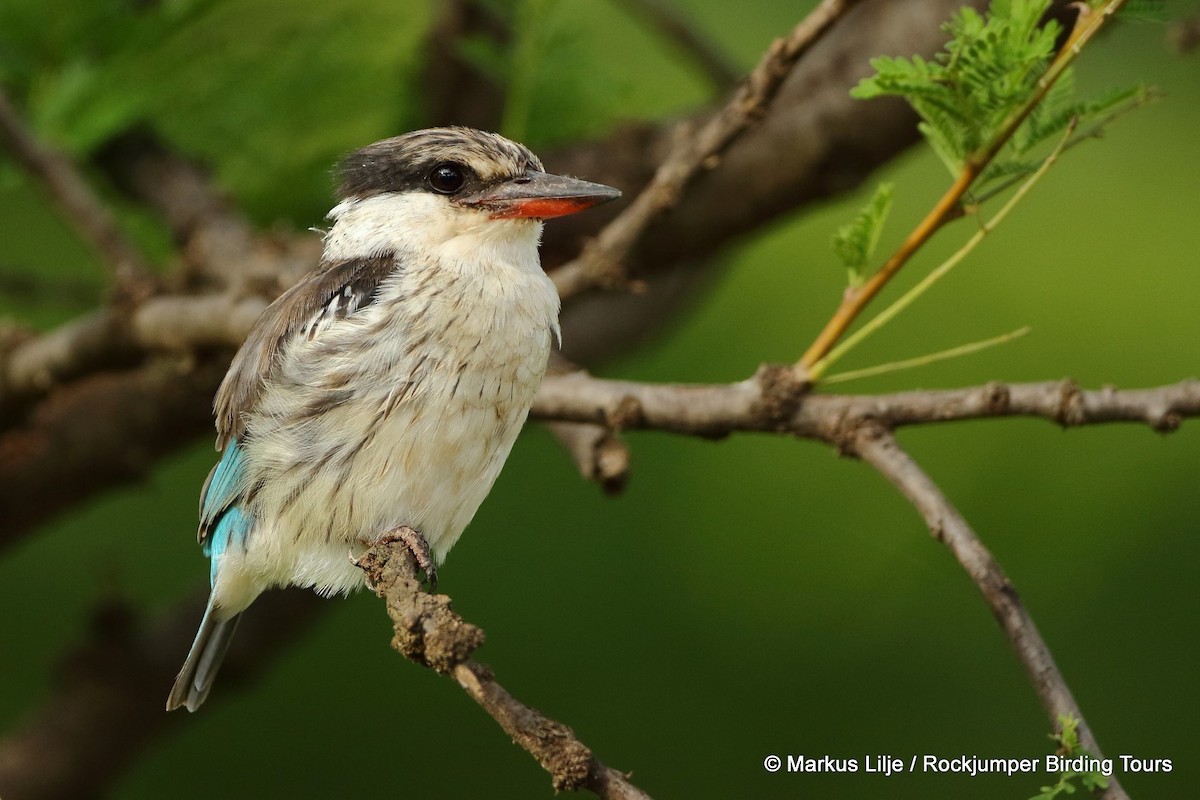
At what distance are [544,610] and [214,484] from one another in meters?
1.58

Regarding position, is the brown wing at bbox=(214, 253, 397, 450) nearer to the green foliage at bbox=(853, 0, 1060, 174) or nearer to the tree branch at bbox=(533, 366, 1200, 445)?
the tree branch at bbox=(533, 366, 1200, 445)

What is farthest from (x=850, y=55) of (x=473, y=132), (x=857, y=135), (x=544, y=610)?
(x=544, y=610)

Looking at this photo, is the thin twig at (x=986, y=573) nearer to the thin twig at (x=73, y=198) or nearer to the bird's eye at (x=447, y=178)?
the bird's eye at (x=447, y=178)

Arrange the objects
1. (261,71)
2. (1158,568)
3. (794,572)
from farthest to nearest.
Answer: (794,572) → (1158,568) → (261,71)

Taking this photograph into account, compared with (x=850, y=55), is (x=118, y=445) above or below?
below

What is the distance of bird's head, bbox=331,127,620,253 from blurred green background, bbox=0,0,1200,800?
0.78 metres

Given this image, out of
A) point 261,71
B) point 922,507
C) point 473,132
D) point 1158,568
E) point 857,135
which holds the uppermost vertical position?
point 261,71

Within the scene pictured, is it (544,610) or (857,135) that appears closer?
(857,135)

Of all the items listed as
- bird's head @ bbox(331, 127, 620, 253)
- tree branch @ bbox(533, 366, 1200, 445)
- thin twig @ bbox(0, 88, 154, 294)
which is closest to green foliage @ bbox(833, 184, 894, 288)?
tree branch @ bbox(533, 366, 1200, 445)

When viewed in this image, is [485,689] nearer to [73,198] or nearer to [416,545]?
[416,545]

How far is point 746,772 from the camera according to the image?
395 cm

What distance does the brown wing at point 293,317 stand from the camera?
8.27ft

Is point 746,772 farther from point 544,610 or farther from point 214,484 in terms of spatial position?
point 214,484

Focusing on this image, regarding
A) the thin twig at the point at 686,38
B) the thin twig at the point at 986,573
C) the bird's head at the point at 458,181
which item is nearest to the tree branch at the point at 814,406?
the thin twig at the point at 986,573
